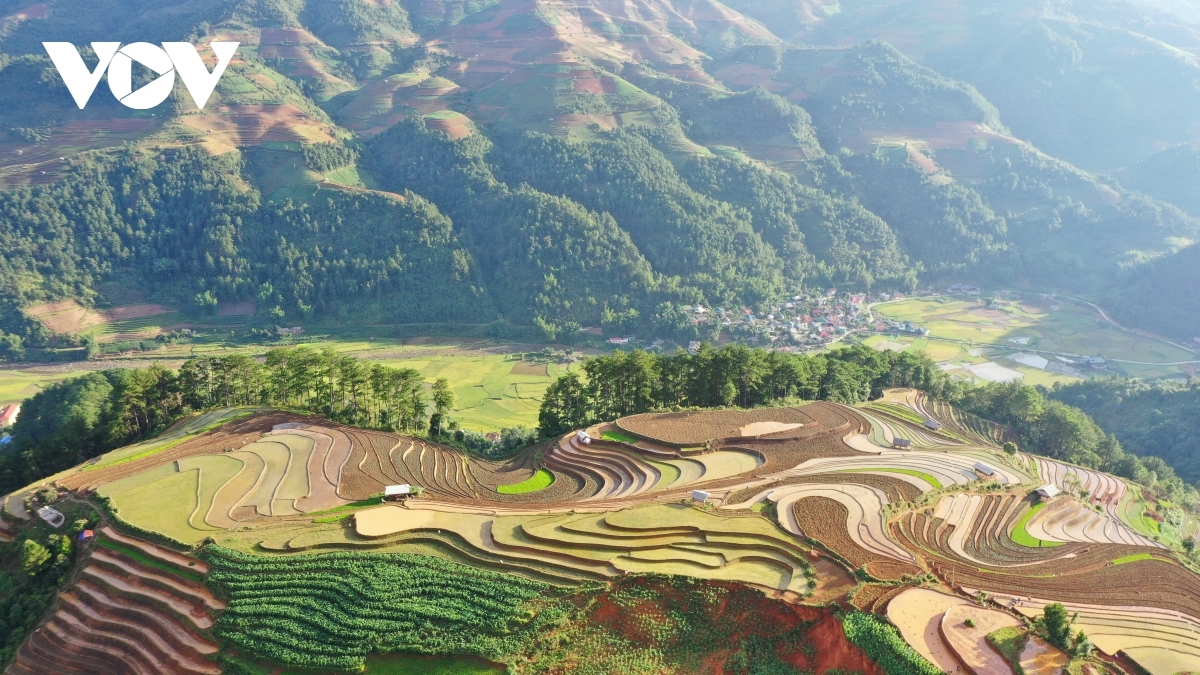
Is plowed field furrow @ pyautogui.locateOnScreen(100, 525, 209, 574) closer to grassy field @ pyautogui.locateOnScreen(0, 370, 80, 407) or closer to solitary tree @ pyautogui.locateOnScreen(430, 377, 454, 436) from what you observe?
solitary tree @ pyautogui.locateOnScreen(430, 377, 454, 436)

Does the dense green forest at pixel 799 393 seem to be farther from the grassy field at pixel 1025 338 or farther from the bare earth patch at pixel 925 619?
the bare earth patch at pixel 925 619

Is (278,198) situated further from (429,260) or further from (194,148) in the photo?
(429,260)

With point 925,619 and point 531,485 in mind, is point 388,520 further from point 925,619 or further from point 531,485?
point 925,619

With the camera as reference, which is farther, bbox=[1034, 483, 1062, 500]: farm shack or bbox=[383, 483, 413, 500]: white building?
bbox=[1034, 483, 1062, 500]: farm shack

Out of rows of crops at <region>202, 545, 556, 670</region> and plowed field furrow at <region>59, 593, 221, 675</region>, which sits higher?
rows of crops at <region>202, 545, 556, 670</region>

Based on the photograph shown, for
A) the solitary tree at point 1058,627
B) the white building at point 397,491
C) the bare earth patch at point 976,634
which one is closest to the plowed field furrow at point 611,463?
the white building at point 397,491

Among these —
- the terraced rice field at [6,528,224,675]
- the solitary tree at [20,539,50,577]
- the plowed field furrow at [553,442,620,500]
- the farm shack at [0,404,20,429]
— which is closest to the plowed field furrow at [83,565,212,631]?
the terraced rice field at [6,528,224,675]

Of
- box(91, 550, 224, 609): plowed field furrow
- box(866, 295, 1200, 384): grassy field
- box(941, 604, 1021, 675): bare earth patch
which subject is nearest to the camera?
box(941, 604, 1021, 675): bare earth patch
